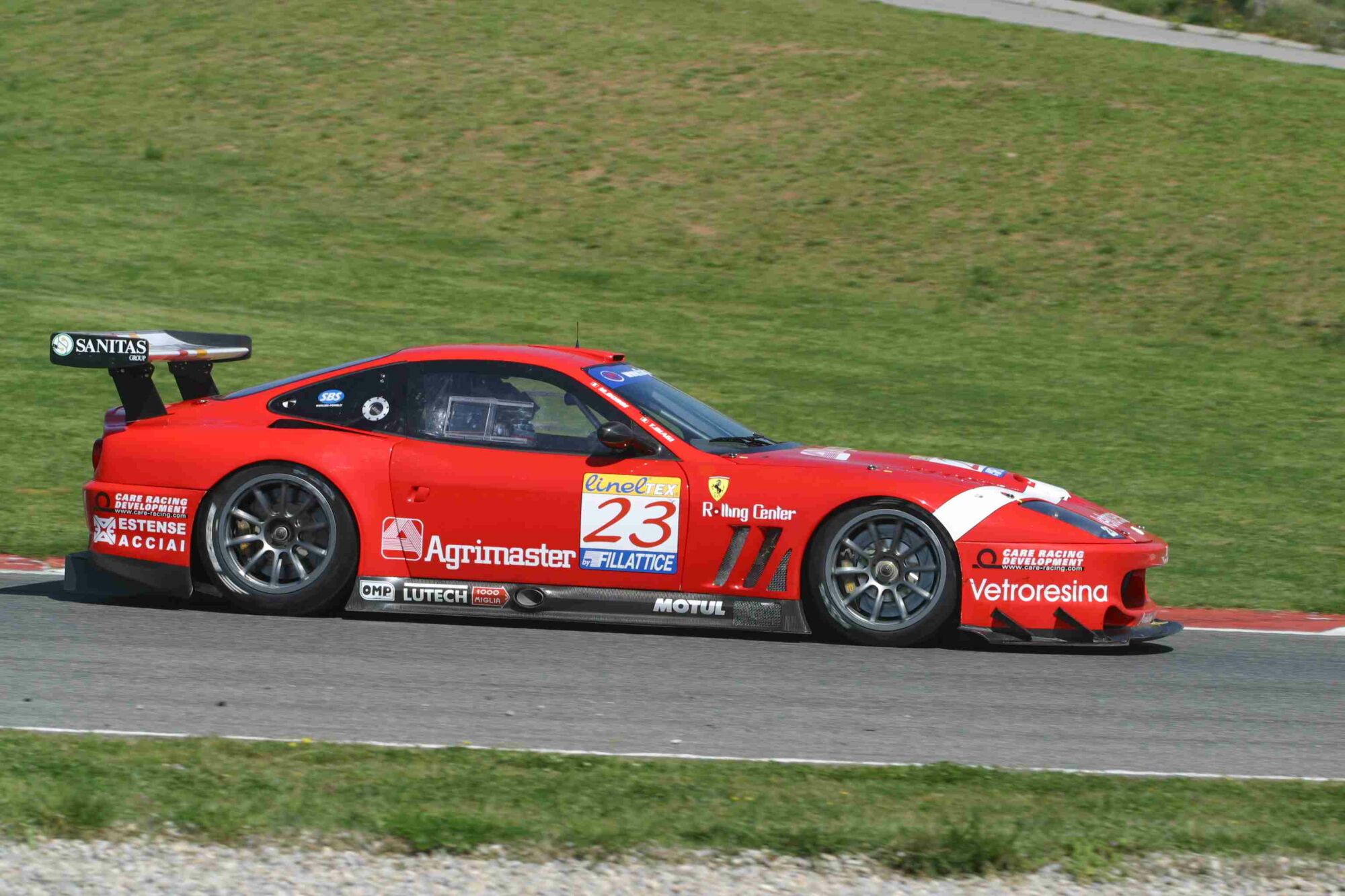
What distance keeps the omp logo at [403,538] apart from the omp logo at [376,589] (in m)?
0.13

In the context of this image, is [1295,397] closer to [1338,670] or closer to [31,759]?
[1338,670]

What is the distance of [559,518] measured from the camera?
779cm

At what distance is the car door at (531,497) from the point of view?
306 inches

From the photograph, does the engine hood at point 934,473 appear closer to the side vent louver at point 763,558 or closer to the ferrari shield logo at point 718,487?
the ferrari shield logo at point 718,487

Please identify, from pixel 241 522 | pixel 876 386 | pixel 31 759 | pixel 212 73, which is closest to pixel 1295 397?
pixel 876 386

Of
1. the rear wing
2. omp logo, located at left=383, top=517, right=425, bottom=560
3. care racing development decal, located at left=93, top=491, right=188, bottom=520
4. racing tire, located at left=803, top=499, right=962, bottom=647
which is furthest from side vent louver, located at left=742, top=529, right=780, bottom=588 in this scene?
the rear wing

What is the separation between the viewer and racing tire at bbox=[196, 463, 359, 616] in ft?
26.0

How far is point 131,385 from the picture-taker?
27.5 ft

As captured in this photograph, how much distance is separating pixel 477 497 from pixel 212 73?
24467 millimetres

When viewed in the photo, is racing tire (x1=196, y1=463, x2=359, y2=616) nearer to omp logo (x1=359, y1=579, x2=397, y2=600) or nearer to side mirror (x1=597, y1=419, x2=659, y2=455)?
omp logo (x1=359, y1=579, x2=397, y2=600)

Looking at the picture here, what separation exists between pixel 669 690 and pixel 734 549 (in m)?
1.13

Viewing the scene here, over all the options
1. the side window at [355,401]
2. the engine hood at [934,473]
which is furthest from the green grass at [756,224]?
the side window at [355,401]

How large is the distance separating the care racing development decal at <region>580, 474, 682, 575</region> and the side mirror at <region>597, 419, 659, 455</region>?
5.5 inches

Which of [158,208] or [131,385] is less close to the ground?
[158,208]
